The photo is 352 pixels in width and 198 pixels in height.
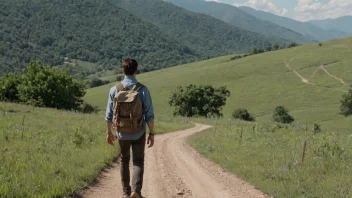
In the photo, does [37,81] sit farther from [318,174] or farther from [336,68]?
[336,68]

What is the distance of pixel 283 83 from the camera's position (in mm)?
97812

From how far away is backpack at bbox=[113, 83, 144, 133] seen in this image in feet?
22.5

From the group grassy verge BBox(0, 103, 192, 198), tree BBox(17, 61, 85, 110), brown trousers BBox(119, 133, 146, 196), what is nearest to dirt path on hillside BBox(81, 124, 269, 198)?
grassy verge BBox(0, 103, 192, 198)

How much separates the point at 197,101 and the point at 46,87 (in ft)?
91.3

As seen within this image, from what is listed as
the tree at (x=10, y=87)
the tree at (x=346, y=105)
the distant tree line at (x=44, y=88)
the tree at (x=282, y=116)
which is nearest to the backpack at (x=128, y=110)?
the distant tree line at (x=44, y=88)

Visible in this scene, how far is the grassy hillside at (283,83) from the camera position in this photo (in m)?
78.2

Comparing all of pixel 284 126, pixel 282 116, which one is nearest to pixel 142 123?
pixel 284 126

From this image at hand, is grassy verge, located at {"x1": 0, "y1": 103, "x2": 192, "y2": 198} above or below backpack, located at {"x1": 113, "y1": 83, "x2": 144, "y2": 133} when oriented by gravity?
below

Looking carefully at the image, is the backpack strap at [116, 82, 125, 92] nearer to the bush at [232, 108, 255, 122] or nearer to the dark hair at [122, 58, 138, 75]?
the dark hair at [122, 58, 138, 75]

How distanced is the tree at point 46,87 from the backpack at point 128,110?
4849 cm

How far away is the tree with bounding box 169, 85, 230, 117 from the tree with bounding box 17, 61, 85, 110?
20918mm

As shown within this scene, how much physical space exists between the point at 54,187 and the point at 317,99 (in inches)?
3266

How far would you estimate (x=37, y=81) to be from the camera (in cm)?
5381

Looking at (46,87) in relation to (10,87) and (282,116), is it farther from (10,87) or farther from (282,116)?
(282,116)
